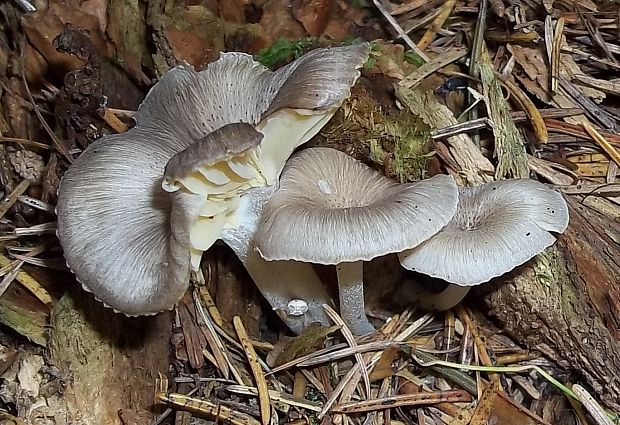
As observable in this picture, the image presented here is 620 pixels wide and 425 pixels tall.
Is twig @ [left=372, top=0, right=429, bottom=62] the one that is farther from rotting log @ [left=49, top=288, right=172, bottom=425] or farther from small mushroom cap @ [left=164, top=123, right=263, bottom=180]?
rotting log @ [left=49, top=288, right=172, bottom=425]

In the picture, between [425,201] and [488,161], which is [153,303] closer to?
[425,201]

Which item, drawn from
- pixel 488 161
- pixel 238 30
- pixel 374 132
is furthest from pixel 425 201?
pixel 238 30

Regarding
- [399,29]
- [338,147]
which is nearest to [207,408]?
[338,147]

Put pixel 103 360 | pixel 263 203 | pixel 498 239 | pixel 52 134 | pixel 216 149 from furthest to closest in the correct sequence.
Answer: pixel 52 134 < pixel 103 360 < pixel 263 203 < pixel 498 239 < pixel 216 149

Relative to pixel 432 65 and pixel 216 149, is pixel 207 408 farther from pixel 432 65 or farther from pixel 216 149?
pixel 432 65

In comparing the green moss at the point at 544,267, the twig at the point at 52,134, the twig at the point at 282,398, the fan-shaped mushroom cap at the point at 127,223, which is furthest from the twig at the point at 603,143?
the twig at the point at 52,134

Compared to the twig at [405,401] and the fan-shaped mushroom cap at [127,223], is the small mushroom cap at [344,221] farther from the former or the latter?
the twig at [405,401]
